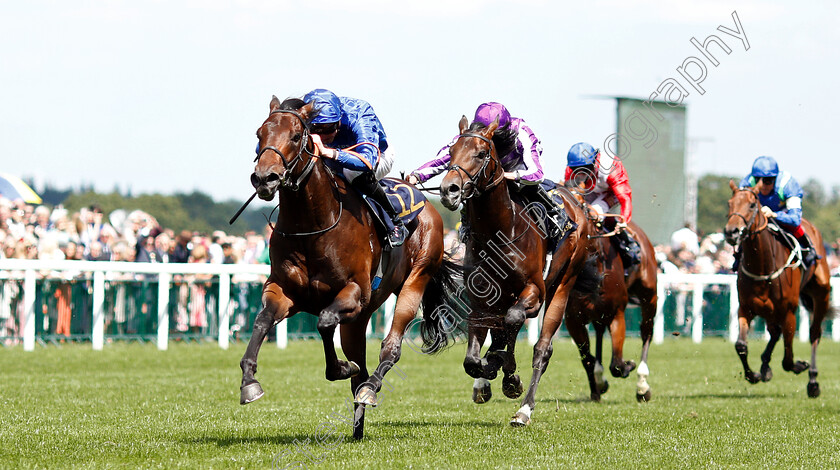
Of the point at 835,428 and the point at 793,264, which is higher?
the point at 793,264

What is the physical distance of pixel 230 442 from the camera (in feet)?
19.9

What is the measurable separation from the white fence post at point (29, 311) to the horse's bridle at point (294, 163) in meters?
7.32

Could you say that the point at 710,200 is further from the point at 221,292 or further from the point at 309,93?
the point at 309,93

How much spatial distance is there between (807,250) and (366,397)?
6.12 meters

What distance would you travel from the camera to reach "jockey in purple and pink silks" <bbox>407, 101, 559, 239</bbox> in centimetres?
705

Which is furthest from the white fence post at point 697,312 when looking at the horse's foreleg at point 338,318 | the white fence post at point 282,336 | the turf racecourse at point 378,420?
the horse's foreleg at point 338,318

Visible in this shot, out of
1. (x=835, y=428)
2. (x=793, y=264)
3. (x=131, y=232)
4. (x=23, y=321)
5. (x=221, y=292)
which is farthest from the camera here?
(x=131, y=232)

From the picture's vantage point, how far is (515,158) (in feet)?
23.8

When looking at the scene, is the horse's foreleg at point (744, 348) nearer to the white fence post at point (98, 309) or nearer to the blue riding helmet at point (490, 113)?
the blue riding helmet at point (490, 113)

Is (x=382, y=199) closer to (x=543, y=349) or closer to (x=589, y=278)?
(x=543, y=349)

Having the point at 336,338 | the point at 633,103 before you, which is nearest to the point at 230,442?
the point at 336,338

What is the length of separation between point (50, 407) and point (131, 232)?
7.10 metres

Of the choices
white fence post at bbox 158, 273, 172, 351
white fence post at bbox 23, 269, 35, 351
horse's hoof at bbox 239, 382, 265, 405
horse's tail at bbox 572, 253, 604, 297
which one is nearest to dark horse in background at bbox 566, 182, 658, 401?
horse's tail at bbox 572, 253, 604, 297

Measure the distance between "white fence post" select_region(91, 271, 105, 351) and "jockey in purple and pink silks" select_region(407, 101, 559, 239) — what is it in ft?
21.1
